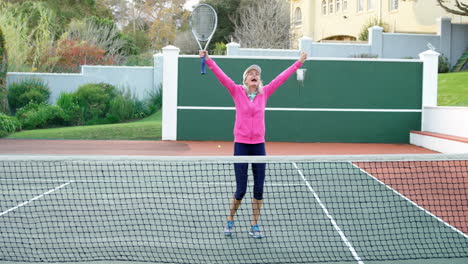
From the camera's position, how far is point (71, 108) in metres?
21.6

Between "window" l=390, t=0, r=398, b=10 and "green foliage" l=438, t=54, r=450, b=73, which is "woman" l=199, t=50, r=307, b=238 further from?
"window" l=390, t=0, r=398, b=10

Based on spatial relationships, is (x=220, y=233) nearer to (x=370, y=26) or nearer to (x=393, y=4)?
(x=370, y=26)

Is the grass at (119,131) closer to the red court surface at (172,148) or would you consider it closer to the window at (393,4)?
the red court surface at (172,148)

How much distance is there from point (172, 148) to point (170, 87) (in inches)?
98.2

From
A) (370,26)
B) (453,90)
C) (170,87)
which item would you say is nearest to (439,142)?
(453,90)

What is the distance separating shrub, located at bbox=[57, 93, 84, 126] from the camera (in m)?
21.5

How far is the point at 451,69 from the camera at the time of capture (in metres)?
30.0

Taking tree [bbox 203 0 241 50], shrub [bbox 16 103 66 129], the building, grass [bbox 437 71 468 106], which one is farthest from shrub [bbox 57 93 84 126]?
tree [bbox 203 0 241 50]

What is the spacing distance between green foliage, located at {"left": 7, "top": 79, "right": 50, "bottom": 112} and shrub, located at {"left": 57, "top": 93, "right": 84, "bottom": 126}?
0.84 m

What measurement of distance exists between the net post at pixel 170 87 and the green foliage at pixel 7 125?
550cm

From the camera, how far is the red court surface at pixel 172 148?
49.1 ft

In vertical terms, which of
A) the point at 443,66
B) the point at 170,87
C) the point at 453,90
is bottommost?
the point at 170,87

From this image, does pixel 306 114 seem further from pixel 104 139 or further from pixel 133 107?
pixel 133 107

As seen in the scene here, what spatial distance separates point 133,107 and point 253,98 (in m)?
17.3
